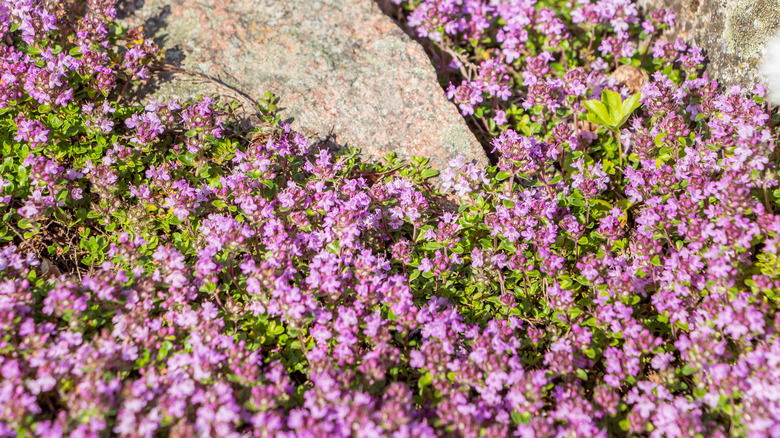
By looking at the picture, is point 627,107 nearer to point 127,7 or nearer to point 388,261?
point 388,261

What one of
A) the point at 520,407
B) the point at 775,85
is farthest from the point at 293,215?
the point at 775,85

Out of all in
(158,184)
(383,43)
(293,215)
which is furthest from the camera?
(383,43)

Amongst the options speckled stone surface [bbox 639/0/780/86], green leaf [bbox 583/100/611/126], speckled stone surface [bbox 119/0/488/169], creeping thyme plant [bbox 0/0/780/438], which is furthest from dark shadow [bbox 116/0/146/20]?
speckled stone surface [bbox 639/0/780/86]

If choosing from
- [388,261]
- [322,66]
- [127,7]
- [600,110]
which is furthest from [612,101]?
[127,7]

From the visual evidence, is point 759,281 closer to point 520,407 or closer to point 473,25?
point 520,407

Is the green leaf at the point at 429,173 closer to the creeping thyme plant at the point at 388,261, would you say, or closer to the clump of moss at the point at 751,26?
the creeping thyme plant at the point at 388,261

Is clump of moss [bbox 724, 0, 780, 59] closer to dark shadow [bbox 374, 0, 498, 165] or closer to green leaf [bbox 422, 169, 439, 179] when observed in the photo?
dark shadow [bbox 374, 0, 498, 165]
